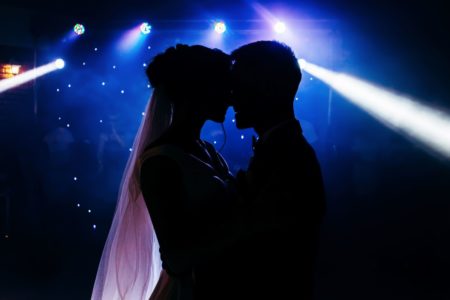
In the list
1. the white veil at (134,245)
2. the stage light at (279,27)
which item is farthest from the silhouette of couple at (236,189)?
the stage light at (279,27)

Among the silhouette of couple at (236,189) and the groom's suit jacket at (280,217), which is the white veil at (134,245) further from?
the groom's suit jacket at (280,217)

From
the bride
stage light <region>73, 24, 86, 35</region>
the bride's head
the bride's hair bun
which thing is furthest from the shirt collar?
stage light <region>73, 24, 86, 35</region>

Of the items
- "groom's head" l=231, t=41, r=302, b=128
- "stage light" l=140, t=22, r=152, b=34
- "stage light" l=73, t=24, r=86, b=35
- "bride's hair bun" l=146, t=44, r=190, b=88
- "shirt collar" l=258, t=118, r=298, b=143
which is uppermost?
"stage light" l=73, t=24, r=86, b=35

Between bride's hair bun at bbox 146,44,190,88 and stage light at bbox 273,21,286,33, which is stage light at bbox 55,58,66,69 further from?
bride's hair bun at bbox 146,44,190,88

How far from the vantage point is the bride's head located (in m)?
1.77


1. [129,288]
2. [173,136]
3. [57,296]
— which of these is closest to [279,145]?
[173,136]

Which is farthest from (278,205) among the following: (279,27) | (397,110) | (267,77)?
(397,110)

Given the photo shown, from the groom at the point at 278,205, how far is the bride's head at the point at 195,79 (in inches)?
10.2

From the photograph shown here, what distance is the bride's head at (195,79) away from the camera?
1.77 metres

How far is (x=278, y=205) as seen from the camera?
4.62 feet

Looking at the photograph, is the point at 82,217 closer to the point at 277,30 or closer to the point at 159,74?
the point at 277,30

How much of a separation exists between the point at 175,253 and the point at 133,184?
1.97 ft

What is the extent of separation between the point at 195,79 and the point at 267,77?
0.36 meters

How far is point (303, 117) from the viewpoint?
6.51m
